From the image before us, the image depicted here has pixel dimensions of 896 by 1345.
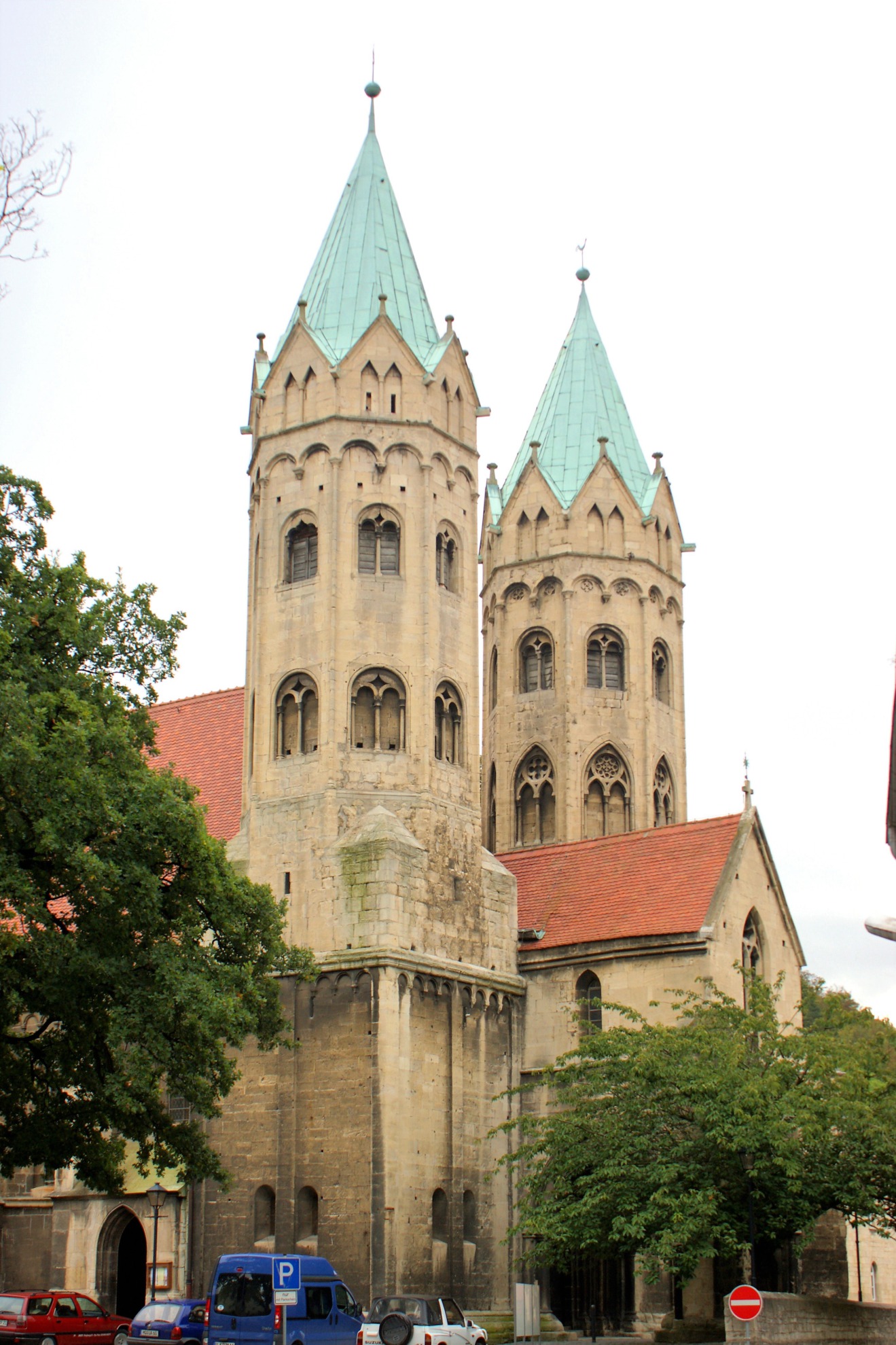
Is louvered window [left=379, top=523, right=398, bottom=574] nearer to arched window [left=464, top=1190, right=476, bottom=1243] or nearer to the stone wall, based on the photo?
arched window [left=464, top=1190, right=476, bottom=1243]

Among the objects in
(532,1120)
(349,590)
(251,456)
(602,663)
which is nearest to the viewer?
(532,1120)

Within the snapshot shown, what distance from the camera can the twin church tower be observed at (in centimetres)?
3238

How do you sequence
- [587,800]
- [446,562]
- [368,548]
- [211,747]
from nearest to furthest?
[368,548] → [446,562] → [211,747] → [587,800]

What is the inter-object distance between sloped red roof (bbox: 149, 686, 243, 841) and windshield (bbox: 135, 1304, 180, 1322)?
12229mm

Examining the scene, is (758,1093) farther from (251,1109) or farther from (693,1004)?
(251,1109)

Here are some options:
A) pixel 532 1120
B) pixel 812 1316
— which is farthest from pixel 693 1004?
pixel 812 1316

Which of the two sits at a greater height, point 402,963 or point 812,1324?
point 402,963

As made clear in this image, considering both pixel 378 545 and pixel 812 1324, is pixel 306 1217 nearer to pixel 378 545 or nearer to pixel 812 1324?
pixel 812 1324

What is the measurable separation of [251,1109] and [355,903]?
4.47 m

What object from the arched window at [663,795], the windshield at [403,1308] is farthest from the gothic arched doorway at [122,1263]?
the arched window at [663,795]

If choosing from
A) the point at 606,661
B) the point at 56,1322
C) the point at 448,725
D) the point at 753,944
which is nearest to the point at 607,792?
the point at 606,661

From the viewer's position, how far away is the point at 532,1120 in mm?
31219

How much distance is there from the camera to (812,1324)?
2858cm

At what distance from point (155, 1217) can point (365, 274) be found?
70.1 feet
